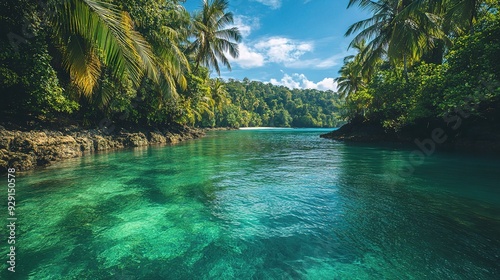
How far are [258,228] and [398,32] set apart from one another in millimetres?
18112

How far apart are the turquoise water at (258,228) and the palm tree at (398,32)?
11626 millimetres

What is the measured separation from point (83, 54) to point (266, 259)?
7.40 meters

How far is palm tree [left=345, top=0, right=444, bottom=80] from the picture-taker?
15.4m

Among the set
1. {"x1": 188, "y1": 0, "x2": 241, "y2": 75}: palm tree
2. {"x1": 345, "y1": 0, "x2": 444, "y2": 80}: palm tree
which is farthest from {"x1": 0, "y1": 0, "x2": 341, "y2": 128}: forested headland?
{"x1": 345, "y1": 0, "x2": 444, "y2": 80}: palm tree

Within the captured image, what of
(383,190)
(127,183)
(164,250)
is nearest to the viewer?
(164,250)

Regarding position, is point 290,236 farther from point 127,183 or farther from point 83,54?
point 83,54

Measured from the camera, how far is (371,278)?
2.85 m

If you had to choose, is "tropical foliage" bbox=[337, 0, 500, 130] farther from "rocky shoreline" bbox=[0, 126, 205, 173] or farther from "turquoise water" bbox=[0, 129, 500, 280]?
"rocky shoreline" bbox=[0, 126, 205, 173]

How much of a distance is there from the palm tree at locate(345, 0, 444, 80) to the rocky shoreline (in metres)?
19.7

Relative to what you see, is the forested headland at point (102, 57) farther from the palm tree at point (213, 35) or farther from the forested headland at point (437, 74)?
the forested headland at point (437, 74)

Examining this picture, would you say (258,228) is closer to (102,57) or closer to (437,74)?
(102,57)

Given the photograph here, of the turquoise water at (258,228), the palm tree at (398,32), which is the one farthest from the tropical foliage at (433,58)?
the turquoise water at (258,228)

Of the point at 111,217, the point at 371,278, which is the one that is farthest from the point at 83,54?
the point at 371,278

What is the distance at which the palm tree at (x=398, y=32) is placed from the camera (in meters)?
15.4
